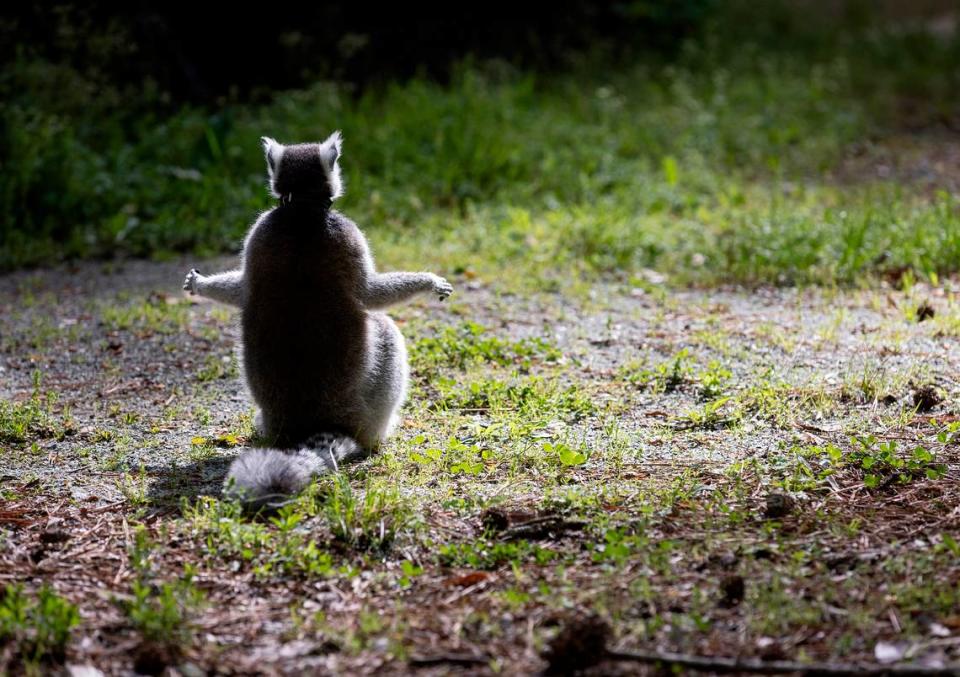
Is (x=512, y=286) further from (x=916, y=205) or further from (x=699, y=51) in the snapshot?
(x=699, y=51)

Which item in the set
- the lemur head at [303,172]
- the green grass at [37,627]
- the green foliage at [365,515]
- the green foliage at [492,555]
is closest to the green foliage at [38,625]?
the green grass at [37,627]

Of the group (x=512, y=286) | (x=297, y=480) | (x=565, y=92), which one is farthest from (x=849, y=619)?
(x=565, y=92)

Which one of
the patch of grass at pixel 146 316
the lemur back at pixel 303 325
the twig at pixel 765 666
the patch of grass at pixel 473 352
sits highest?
the lemur back at pixel 303 325

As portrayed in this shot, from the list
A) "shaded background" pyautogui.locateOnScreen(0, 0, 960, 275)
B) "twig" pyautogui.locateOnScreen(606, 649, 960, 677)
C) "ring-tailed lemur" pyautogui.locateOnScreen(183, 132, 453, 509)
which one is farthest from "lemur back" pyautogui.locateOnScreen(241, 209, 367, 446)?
"shaded background" pyautogui.locateOnScreen(0, 0, 960, 275)

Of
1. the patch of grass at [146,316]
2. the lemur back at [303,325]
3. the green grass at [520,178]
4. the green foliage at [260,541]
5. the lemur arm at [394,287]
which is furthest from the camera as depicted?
→ the green grass at [520,178]

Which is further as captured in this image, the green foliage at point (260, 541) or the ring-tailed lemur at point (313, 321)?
the ring-tailed lemur at point (313, 321)

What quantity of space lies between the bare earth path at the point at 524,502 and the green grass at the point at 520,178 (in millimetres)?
1526

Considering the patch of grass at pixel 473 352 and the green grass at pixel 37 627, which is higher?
the green grass at pixel 37 627

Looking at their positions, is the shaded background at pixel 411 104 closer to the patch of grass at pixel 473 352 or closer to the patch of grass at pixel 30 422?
the patch of grass at pixel 473 352

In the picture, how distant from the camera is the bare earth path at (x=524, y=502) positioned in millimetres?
3891

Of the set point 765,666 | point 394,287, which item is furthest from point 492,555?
point 394,287

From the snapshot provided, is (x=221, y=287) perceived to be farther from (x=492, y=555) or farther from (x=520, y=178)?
(x=520, y=178)

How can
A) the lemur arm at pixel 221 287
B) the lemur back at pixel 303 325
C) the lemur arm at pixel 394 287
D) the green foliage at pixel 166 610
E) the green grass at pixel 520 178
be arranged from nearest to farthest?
the green foliage at pixel 166 610 → the lemur back at pixel 303 325 → the lemur arm at pixel 394 287 → the lemur arm at pixel 221 287 → the green grass at pixel 520 178

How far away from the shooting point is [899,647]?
3699mm
